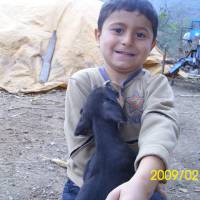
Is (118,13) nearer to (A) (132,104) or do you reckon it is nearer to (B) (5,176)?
(A) (132,104)

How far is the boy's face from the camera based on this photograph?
1.43 meters

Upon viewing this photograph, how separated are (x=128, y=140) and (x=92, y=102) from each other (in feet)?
0.73

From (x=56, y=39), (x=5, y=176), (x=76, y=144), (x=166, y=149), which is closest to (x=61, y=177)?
(x=5, y=176)

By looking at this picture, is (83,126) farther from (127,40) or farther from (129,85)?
(127,40)

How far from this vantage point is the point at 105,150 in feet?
4.33

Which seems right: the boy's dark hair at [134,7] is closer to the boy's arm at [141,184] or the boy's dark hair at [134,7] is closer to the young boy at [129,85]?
the young boy at [129,85]

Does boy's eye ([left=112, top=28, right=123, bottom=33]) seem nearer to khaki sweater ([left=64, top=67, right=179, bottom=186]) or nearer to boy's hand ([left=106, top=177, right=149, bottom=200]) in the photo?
khaki sweater ([left=64, top=67, right=179, bottom=186])

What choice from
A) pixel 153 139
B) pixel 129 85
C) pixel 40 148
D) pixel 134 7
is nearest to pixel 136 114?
pixel 129 85

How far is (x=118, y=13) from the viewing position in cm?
145

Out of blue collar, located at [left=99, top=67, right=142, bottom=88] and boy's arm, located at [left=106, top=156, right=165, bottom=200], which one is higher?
blue collar, located at [left=99, top=67, right=142, bottom=88]

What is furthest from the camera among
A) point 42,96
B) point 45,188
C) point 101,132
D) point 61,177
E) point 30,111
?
point 42,96

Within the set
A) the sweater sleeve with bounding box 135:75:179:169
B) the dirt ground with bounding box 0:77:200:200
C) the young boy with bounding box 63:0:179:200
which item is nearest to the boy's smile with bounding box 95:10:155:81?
the young boy with bounding box 63:0:179:200

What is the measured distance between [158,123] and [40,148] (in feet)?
7.15

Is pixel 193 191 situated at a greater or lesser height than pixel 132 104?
lesser
